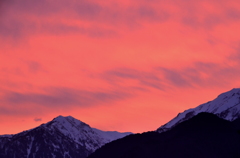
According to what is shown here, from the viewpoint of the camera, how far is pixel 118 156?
19925 cm

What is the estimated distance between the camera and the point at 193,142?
588ft

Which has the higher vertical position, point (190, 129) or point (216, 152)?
point (190, 129)

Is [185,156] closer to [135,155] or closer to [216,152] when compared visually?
[216,152]

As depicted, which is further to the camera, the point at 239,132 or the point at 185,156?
the point at 239,132

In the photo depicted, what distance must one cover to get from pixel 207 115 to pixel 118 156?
3308 cm

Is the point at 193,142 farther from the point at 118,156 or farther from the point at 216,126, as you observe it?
the point at 118,156

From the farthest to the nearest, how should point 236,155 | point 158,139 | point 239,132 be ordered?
1. point 158,139
2. point 239,132
3. point 236,155

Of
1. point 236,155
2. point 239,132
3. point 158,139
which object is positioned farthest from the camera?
point 158,139

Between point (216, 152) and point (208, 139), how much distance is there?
7878mm

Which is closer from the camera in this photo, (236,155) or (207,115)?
(236,155)

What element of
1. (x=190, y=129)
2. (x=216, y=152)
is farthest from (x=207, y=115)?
(x=216, y=152)

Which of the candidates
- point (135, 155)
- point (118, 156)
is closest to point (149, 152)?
point (135, 155)

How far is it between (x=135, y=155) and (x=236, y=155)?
34.1 metres

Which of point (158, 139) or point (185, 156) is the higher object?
point (158, 139)
